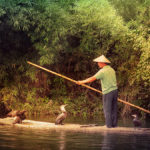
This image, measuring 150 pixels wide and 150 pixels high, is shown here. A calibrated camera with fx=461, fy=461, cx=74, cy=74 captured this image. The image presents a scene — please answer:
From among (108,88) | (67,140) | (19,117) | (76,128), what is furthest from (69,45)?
(67,140)

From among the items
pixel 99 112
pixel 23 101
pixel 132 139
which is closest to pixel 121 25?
pixel 99 112

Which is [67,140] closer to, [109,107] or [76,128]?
[76,128]

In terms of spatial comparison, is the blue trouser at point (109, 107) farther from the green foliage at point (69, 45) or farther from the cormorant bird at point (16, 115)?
the green foliage at point (69, 45)

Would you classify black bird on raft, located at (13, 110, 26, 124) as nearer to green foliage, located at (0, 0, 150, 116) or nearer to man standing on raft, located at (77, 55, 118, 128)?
man standing on raft, located at (77, 55, 118, 128)

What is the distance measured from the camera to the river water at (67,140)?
24.5 feet

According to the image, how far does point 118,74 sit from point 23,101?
134 inches

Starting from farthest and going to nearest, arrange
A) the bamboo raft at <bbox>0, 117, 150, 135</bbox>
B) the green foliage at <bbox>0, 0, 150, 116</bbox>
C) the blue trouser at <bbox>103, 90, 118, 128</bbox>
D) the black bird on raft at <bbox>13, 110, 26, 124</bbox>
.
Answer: the green foliage at <bbox>0, 0, 150, 116</bbox> < the black bird on raft at <bbox>13, 110, 26, 124</bbox> < the blue trouser at <bbox>103, 90, 118, 128</bbox> < the bamboo raft at <bbox>0, 117, 150, 135</bbox>

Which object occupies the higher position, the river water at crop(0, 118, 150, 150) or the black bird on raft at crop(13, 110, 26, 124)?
the black bird on raft at crop(13, 110, 26, 124)

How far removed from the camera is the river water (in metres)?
7.46

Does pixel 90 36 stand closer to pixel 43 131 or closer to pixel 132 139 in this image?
pixel 43 131

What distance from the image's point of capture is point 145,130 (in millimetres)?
9688

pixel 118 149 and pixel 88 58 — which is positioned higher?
pixel 88 58

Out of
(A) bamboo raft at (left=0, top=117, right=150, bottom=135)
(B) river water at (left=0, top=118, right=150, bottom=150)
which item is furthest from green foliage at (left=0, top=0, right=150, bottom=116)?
(B) river water at (left=0, top=118, right=150, bottom=150)

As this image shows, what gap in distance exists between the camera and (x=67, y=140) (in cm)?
838
